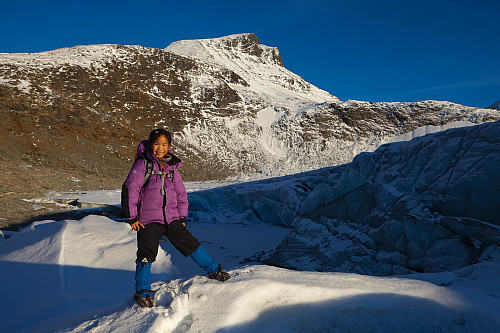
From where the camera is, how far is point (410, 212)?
626 centimetres

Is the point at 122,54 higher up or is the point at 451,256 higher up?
the point at 122,54

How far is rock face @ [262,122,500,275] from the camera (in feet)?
17.9

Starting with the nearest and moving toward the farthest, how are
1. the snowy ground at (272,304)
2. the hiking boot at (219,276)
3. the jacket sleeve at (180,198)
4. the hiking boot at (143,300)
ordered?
the snowy ground at (272,304) → the hiking boot at (143,300) → the hiking boot at (219,276) → the jacket sleeve at (180,198)

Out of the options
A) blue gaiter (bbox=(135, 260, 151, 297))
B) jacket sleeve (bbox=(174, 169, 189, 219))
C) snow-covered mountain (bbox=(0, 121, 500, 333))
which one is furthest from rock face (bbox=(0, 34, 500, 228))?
blue gaiter (bbox=(135, 260, 151, 297))

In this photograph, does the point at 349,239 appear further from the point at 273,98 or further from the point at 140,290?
the point at 273,98

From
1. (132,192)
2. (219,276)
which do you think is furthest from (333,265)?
(132,192)

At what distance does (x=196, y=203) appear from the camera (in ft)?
55.1

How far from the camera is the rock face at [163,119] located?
3050cm

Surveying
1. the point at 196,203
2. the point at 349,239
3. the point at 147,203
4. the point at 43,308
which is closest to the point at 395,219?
the point at 349,239

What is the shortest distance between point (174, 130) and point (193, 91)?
9336 mm

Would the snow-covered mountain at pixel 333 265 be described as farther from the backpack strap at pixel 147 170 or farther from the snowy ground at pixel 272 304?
the backpack strap at pixel 147 170

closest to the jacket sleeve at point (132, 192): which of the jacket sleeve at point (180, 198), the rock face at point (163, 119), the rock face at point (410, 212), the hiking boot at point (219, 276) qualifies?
the jacket sleeve at point (180, 198)

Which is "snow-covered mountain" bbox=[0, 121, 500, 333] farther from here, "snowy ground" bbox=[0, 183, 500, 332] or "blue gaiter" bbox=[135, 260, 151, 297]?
"blue gaiter" bbox=[135, 260, 151, 297]

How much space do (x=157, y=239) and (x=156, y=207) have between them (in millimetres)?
315
